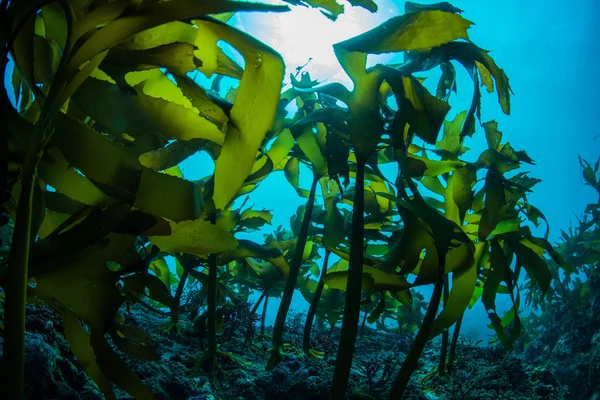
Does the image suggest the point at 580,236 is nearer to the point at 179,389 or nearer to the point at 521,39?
the point at 179,389

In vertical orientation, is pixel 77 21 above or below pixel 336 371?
above

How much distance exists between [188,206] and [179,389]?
0.98 m

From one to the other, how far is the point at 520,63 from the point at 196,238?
41719 mm

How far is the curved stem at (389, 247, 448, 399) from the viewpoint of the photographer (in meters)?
1.23

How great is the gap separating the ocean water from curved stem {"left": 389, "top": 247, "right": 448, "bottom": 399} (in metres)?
9.76

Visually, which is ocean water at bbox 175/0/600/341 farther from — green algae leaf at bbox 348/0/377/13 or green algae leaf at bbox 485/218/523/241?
green algae leaf at bbox 348/0/377/13

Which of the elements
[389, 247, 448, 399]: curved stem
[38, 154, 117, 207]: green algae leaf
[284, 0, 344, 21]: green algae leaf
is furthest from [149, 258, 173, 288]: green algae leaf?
[284, 0, 344, 21]: green algae leaf

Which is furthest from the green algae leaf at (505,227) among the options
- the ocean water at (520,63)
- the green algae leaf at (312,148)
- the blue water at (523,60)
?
the blue water at (523,60)

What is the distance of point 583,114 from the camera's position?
43.1 metres

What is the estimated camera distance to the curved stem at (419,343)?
4.04 feet

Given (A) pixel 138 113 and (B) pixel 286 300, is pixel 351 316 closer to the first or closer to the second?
(B) pixel 286 300

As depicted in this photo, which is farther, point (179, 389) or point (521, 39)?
point (521, 39)

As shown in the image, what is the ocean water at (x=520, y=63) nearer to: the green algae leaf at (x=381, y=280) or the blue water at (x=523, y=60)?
the blue water at (x=523, y=60)

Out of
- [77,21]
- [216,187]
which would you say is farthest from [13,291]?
[77,21]
